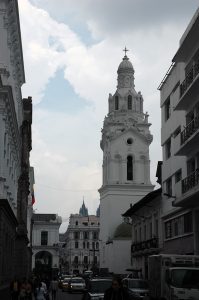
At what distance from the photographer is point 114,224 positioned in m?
92.1

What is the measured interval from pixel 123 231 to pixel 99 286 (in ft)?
204

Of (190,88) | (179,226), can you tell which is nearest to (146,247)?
(179,226)

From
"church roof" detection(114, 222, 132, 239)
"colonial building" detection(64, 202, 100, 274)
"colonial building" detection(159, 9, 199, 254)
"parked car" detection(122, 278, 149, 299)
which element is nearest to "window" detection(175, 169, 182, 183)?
"colonial building" detection(159, 9, 199, 254)

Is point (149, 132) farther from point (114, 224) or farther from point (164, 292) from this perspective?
point (164, 292)

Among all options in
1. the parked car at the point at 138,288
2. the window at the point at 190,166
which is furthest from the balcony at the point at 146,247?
the parked car at the point at 138,288

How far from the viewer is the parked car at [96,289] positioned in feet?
80.2

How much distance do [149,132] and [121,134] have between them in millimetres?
5088

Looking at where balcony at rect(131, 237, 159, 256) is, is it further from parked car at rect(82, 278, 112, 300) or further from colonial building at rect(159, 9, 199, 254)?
parked car at rect(82, 278, 112, 300)

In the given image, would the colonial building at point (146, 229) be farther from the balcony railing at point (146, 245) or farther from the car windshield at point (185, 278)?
the car windshield at point (185, 278)

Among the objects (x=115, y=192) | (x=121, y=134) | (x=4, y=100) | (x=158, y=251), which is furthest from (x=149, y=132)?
(x=4, y=100)

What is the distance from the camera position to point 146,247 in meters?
54.1

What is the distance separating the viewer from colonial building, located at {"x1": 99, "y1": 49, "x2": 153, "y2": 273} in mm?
92625

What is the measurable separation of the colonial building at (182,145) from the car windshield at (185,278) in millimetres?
7102

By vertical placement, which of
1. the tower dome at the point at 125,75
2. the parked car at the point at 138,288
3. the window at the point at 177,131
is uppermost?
the tower dome at the point at 125,75
